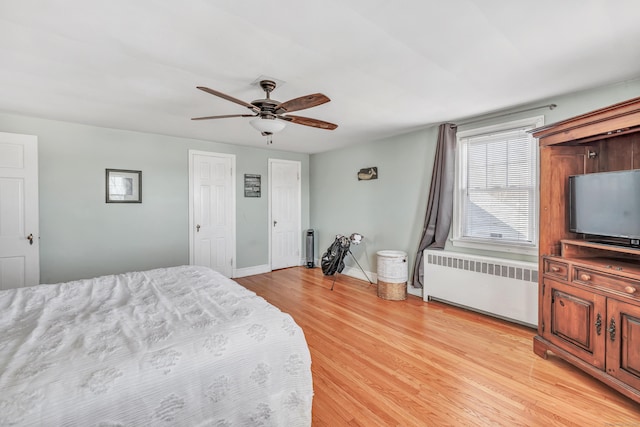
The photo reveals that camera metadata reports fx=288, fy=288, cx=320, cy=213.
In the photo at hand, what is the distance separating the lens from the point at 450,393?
199 cm

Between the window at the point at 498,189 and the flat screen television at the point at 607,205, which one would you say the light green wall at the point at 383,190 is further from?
the flat screen television at the point at 607,205

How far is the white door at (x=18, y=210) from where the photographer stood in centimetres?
321

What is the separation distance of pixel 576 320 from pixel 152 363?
9.24 ft

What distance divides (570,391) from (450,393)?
0.83 meters

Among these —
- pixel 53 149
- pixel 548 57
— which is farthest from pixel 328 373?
pixel 53 149

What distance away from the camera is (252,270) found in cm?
530

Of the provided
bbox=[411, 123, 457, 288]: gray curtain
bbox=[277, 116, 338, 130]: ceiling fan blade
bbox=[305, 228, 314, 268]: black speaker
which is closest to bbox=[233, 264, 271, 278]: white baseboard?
bbox=[305, 228, 314, 268]: black speaker

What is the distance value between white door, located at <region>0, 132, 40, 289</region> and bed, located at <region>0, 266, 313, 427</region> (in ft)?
5.91

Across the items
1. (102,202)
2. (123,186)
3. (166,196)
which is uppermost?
(123,186)

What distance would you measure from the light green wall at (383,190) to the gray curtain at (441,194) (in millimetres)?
149

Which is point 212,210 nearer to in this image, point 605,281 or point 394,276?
point 394,276

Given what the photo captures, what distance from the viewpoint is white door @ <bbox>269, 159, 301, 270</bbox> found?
5.58 meters

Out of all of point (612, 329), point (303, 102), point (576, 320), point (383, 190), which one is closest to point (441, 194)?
point (383, 190)

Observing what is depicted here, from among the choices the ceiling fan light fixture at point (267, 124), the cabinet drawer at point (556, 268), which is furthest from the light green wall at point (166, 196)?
the ceiling fan light fixture at point (267, 124)
